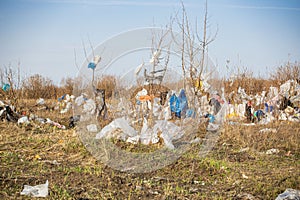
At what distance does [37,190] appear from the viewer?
280 centimetres

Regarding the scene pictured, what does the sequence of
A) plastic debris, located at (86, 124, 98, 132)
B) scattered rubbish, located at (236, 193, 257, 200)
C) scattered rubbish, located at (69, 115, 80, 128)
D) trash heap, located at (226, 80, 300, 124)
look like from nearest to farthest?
scattered rubbish, located at (236, 193, 257, 200) → plastic debris, located at (86, 124, 98, 132) → scattered rubbish, located at (69, 115, 80, 128) → trash heap, located at (226, 80, 300, 124)

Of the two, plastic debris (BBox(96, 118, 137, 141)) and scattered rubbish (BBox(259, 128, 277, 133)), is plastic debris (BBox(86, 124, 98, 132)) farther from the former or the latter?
scattered rubbish (BBox(259, 128, 277, 133))

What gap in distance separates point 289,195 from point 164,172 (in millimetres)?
1359

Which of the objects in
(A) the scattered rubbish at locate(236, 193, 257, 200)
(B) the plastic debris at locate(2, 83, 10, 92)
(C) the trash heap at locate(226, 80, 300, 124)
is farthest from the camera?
(B) the plastic debris at locate(2, 83, 10, 92)

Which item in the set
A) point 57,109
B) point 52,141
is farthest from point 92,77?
point 57,109

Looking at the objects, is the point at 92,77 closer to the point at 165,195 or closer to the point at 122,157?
the point at 122,157

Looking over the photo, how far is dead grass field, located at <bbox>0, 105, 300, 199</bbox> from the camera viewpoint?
112 inches

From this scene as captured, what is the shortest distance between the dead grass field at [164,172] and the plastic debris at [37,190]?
52 millimetres

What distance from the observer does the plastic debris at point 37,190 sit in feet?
9.01

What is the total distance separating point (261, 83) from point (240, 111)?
5.36m

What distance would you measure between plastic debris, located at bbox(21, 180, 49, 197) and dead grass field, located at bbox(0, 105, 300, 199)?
0.17 ft

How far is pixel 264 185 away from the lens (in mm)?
3004

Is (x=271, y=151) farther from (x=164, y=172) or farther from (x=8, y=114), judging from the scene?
(x=8, y=114)

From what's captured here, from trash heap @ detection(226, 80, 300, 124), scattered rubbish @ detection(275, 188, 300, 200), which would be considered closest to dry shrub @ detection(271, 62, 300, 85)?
trash heap @ detection(226, 80, 300, 124)
